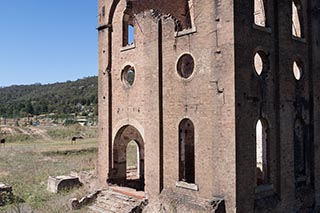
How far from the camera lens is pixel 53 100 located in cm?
10238

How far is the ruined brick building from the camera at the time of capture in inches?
419

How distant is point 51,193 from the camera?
53.5 ft

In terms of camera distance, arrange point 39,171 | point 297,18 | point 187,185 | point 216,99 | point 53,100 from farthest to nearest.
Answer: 1. point 53,100
2. point 39,171
3. point 297,18
4. point 187,185
5. point 216,99

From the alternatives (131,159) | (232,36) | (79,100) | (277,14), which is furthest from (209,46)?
(79,100)

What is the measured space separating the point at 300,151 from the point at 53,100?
9601 cm

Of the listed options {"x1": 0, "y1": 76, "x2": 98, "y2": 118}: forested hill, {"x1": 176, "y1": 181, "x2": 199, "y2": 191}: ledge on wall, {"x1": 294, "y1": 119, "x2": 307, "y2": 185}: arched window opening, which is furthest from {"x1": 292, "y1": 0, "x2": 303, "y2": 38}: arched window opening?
{"x1": 0, "y1": 76, "x2": 98, "y2": 118}: forested hill

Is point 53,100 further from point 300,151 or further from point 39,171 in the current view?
point 300,151

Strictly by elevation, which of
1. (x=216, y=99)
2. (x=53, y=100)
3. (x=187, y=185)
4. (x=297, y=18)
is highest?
(x=53, y=100)

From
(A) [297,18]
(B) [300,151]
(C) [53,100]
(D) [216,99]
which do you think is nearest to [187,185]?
(D) [216,99]

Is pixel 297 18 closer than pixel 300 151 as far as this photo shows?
No

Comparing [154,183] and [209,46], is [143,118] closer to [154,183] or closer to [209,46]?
[154,183]

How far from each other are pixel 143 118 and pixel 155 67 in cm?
199

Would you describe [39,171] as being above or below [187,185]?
below

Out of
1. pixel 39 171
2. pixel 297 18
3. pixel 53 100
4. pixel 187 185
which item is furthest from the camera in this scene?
pixel 53 100
